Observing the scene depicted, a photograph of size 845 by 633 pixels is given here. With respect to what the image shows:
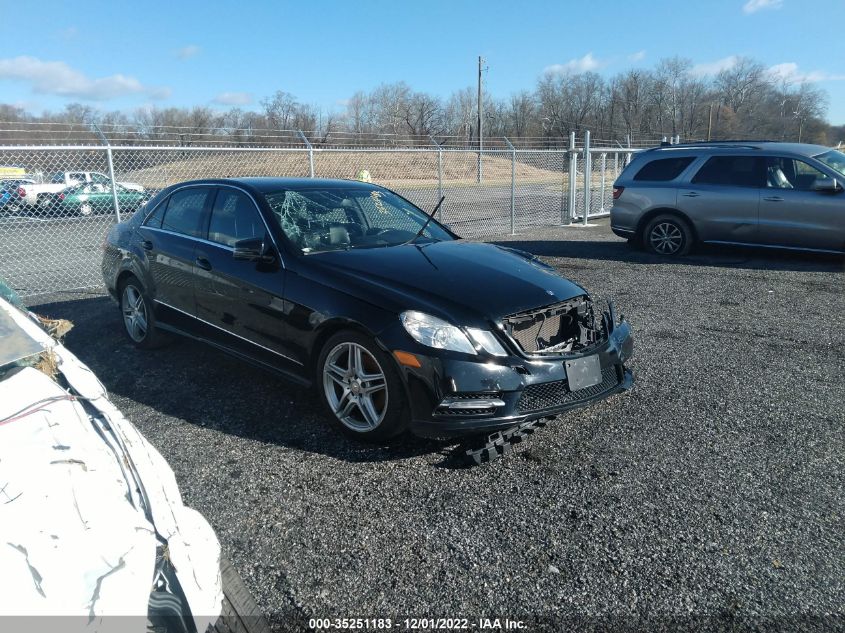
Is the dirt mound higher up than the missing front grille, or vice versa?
the dirt mound

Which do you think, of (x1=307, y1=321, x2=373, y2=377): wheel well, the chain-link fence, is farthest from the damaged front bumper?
the chain-link fence

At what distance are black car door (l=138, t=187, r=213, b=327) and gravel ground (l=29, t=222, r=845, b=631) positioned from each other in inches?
21.1

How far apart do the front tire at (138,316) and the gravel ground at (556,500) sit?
0.57 feet

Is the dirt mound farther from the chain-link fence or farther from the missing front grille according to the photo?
the missing front grille

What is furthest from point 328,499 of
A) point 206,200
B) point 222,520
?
point 206,200

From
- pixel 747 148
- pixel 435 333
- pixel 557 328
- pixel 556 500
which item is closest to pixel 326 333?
pixel 435 333

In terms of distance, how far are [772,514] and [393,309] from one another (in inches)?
85.5

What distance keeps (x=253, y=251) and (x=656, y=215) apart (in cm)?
823

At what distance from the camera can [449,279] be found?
3.93m

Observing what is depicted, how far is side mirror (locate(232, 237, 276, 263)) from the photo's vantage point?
4.26 metres

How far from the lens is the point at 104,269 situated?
20.1ft

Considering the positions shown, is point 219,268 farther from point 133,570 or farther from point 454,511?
point 133,570

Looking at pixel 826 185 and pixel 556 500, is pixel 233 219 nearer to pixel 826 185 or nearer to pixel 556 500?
pixel 556 500

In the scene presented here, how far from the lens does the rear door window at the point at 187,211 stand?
508 cm
